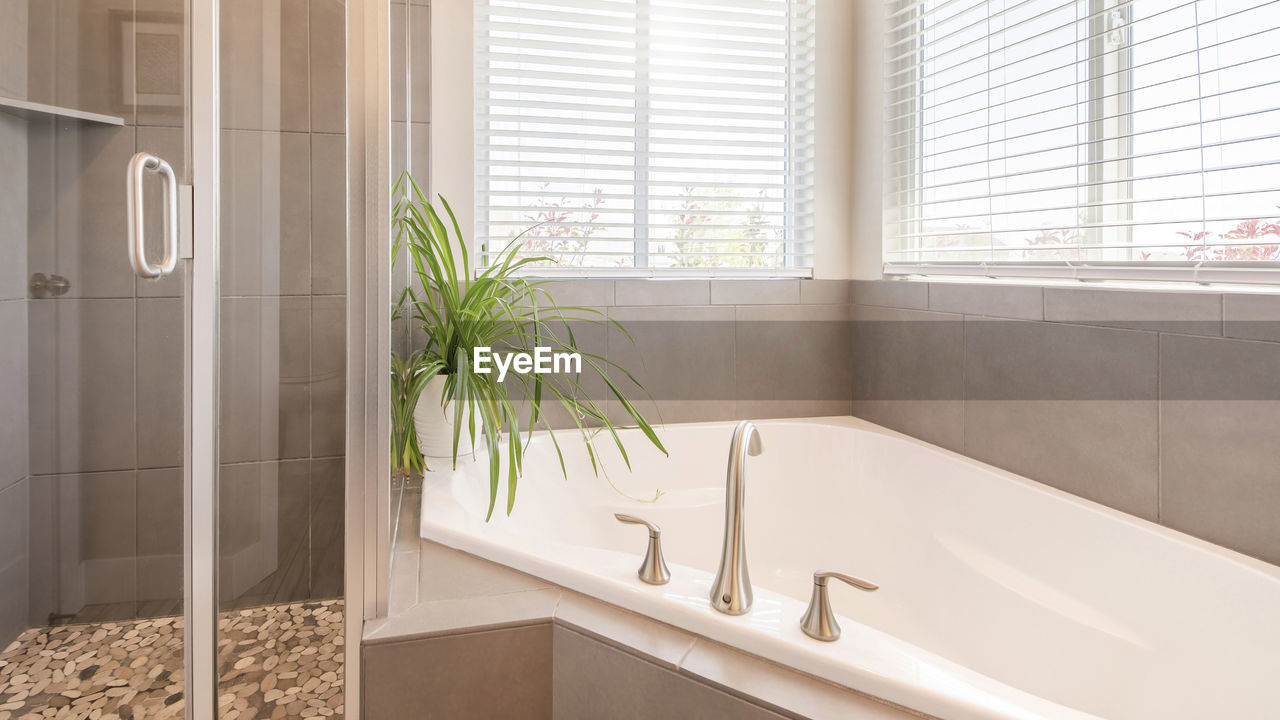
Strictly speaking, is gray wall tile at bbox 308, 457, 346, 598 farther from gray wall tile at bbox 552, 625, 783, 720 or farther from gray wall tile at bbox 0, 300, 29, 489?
gray wall tile at bbox 0, 300, 29, 489

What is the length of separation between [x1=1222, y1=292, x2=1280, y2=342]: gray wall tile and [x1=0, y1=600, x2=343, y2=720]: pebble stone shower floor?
5.63 ft

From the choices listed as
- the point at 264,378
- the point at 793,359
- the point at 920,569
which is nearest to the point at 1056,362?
the point at 920,569

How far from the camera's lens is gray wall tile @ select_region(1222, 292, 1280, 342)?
123 centimetres

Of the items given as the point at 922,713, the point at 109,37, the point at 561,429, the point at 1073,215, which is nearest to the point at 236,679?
the point at 109,37

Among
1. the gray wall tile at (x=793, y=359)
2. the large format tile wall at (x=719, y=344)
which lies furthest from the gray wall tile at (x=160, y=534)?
the gray wall tile at (x=793, y=359)

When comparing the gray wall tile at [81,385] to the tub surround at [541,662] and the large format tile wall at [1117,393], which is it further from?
the large format tile wall at [1117,393]

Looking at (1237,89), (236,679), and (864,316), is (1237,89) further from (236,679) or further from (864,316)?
(236,679)

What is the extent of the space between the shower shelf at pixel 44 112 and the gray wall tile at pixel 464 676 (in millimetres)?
860

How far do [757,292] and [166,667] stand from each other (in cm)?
202

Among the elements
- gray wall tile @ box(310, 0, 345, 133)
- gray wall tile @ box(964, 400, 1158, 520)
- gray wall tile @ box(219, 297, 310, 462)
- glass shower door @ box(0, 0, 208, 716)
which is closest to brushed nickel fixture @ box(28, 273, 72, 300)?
glass shower door @ box(0, 0, 208, 716)

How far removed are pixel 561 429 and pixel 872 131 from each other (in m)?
1.53

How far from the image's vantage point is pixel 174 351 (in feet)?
2.78

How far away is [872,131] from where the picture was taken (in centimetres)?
245

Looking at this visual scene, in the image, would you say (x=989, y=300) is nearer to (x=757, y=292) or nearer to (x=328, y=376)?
(x=757, y=292)
